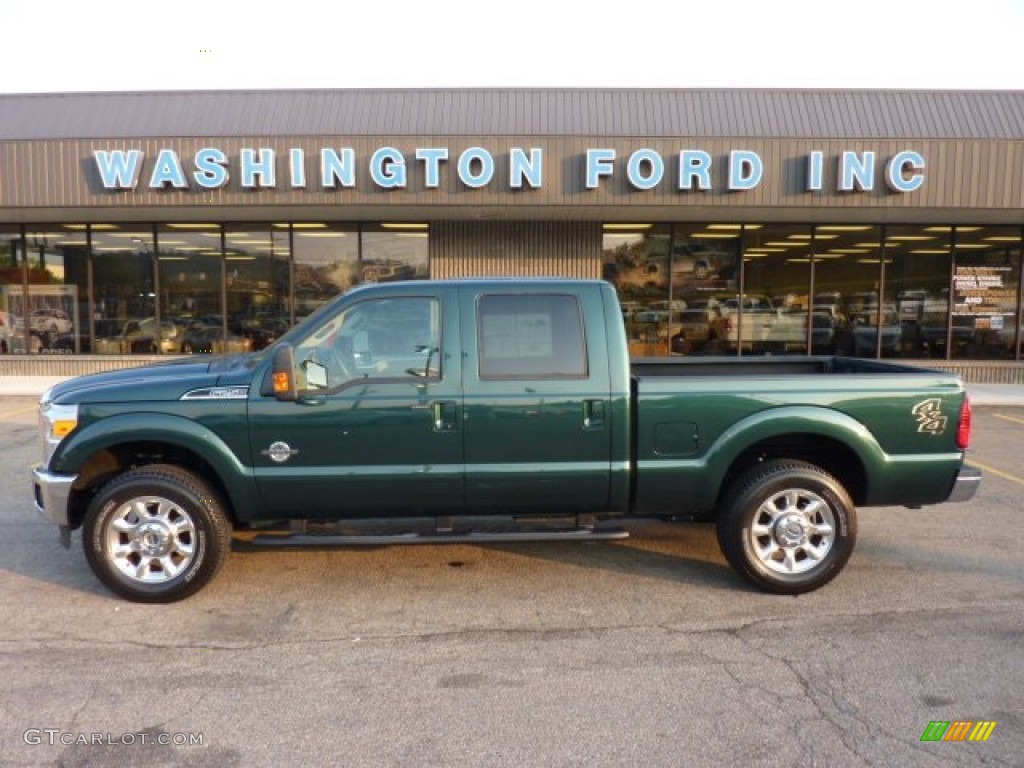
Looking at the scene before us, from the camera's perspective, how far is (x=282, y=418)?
446cm

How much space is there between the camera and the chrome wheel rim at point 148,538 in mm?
4492

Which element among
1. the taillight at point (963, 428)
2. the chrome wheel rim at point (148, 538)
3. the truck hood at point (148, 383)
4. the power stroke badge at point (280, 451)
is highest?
the truck hood at point (148, 383)

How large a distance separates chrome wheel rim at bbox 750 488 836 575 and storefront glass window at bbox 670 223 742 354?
11405 mm

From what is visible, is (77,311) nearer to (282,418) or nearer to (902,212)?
(282,418)

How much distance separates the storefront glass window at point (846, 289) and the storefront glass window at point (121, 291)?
13.4 meters

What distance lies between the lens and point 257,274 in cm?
1581

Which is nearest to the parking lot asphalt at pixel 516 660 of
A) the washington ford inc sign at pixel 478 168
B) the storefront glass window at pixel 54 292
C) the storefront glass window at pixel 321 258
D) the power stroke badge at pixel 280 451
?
the power stroke badge at pixel 280 451

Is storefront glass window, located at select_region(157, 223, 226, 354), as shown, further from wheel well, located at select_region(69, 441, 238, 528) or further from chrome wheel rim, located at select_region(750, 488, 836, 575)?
chrome wheel rim, located at select_region(750, 488, 836, 575)

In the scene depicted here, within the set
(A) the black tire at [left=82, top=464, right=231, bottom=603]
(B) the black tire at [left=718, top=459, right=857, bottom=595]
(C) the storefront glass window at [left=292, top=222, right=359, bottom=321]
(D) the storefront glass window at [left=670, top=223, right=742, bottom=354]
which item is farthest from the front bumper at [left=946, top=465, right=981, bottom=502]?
(C) the storefront glass window at [left=292, top=222, right=359, bottom=321]

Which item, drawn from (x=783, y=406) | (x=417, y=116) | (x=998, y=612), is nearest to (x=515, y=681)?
(x=783, y=406)

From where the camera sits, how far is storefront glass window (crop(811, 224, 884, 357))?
615 inches

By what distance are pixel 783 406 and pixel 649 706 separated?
80.9 inches

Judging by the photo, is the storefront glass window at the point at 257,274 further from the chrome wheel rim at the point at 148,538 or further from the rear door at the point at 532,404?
the rear door at the point at 532,404

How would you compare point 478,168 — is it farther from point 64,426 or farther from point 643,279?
point 64,426
